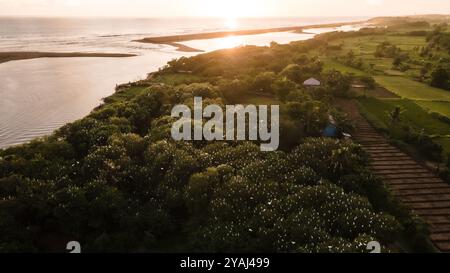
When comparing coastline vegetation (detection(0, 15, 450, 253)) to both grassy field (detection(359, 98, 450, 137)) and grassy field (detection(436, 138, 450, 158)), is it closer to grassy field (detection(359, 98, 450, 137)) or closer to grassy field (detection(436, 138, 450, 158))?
grassy field (detection(436, 138, 450, 158))

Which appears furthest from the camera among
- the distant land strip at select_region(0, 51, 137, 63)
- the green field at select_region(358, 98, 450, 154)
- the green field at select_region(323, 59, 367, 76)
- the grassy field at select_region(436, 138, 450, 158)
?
the distant land strip at select_region(0, 51, 137, 63)

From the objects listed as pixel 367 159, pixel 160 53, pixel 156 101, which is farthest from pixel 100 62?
pixel 367 159

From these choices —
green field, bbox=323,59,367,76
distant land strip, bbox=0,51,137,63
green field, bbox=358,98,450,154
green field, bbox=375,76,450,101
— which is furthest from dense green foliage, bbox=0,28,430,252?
distant land strip, bbox=0,51,137,63

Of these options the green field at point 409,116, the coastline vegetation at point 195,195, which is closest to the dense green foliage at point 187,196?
the coastline vegetation at point 195,195

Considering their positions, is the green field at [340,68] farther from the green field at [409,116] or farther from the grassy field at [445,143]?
the grassy field at [445,143]
